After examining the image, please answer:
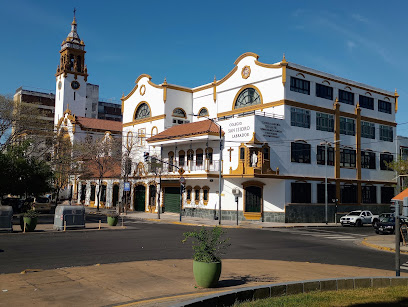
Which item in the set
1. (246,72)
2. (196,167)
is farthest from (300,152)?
(196,167)

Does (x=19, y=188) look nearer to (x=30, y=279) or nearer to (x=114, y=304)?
(x=30, y=279)

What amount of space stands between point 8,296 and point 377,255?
15732 millimetres

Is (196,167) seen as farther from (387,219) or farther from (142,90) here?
(387,219)

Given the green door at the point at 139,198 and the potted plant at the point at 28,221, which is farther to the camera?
the green door at the point at 139,198

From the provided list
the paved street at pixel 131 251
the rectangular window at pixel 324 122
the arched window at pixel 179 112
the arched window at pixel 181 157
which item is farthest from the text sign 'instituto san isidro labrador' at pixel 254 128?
the paved street at pixel 131 251

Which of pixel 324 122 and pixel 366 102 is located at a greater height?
pixel 366 102

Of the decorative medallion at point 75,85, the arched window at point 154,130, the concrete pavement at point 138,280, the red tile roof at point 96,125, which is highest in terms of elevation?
the decorative medallion at point 75,85

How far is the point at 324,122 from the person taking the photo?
44.2 metres

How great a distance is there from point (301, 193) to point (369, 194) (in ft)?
41.9

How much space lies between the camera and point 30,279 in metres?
11.0

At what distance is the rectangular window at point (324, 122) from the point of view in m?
43.6

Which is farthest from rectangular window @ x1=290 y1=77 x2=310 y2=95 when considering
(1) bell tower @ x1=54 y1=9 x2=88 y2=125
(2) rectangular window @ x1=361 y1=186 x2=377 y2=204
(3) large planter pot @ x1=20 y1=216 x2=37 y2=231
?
(1) bell tower @ x1=54 y1=9 x2=88 y2=125

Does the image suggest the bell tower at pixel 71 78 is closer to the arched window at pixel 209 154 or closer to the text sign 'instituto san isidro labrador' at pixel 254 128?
the arched window at pixel 209 154

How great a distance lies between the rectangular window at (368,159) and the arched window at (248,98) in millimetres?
15455
